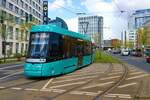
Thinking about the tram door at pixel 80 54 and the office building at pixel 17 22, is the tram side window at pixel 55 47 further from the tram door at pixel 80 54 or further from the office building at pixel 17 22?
the office building at pixel 17 22

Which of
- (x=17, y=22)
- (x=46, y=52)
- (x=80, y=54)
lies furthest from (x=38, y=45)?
(x=17, y=22)

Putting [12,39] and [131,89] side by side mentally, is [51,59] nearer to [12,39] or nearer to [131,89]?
[131,89]

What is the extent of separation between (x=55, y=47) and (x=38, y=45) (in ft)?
3.88

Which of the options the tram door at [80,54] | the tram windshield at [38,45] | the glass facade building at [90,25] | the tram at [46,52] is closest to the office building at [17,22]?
the glass facade building at [90,25]

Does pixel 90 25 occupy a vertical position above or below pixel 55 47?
above

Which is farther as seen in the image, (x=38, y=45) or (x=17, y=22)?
(x=17, y=22)

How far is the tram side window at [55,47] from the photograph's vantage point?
19.4 meters

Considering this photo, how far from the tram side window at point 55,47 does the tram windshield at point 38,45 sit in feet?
1.15

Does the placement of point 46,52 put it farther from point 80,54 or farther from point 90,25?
point 90,25

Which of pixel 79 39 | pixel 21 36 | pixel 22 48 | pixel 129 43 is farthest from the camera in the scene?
pixel 129 43

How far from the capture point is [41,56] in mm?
18812

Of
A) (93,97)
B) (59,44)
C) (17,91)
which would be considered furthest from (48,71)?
(93,97)

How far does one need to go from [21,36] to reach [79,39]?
154ft

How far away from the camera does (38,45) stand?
19109 millimetres
